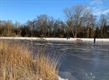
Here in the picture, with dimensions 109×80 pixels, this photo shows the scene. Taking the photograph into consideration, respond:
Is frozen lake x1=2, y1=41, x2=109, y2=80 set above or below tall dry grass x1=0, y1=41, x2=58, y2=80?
below

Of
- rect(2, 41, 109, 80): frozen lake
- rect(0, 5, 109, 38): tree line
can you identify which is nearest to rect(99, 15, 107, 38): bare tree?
rect(0, 5, 109, 38): tree line

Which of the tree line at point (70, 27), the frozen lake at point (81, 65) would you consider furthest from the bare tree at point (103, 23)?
the frozen lake at point (81, 65)

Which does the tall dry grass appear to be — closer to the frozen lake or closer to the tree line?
the frozen lake

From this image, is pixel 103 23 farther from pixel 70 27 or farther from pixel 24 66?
pixel 24 66

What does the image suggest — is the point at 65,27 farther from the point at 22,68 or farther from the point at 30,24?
the point at 22,68

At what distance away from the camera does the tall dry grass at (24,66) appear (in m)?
4.81

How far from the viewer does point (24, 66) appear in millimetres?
5852

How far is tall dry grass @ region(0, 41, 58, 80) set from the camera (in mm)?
4814

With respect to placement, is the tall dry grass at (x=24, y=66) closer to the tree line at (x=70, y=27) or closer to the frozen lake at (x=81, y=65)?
the frozen lake at (x=81, y=65)

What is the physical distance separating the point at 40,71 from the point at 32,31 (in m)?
51.8

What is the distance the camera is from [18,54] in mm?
6398

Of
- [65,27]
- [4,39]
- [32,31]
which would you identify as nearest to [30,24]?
[32,31]

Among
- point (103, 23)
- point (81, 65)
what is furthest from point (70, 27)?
point (81, 65)

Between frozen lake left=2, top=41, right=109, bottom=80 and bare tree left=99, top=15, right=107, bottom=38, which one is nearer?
frozen lake left=2, top=41, right=109, bottom=80
